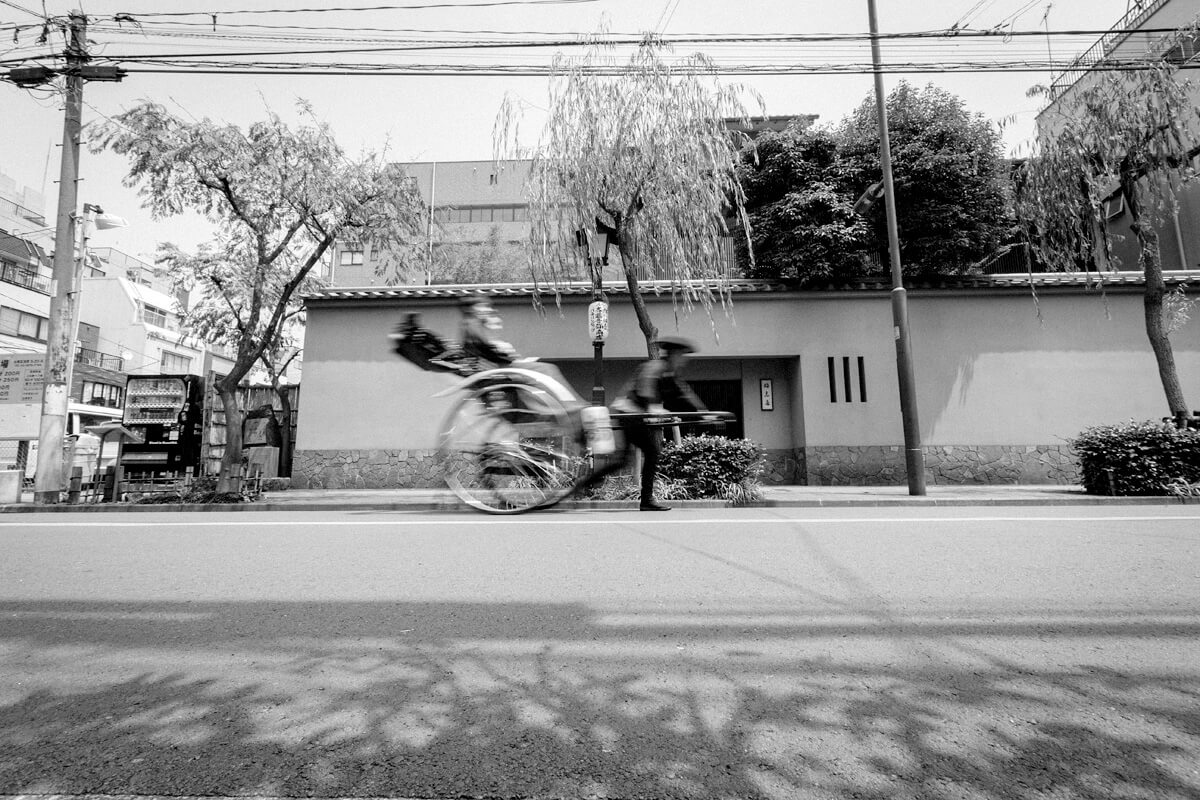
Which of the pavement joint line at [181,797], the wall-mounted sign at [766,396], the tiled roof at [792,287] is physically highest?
the tiled roof at [792,287]

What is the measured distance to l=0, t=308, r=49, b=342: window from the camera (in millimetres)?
27625

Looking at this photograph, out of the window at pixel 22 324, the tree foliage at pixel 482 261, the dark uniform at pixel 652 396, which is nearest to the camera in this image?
the dark uniform at pixel 652 396

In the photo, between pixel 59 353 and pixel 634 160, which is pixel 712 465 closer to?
pixel 634 160

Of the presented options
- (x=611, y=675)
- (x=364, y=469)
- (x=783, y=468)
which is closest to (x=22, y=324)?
(x=364, y=469)

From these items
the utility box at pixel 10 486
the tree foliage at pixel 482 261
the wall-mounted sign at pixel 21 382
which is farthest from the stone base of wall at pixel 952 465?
the tree foliage at pixel 482 261

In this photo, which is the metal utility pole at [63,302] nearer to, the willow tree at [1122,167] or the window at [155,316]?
the willow tree at [1122,167]

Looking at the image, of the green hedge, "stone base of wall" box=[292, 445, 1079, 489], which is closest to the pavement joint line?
the green hedge

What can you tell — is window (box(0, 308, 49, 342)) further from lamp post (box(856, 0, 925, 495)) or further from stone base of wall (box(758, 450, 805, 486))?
lamp post (box(856, 0, 925, 495))

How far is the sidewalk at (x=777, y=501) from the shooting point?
9703 millimetres

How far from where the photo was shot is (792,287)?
1455cm

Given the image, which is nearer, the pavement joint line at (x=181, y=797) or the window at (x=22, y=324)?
the pavement joint line at (x=181, y=797)

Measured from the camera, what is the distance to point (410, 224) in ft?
46.1

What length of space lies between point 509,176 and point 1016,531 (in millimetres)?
39140

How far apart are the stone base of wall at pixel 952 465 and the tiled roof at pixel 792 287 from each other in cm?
356
